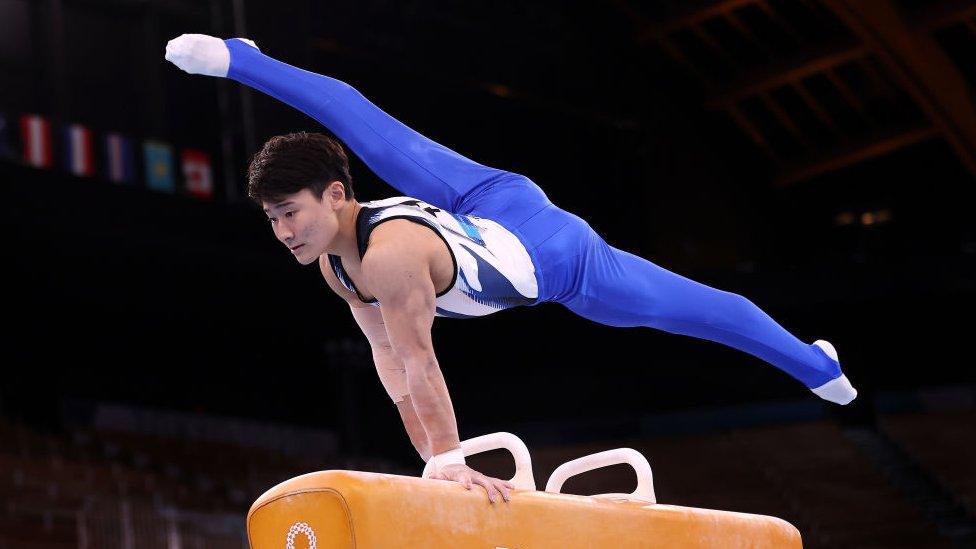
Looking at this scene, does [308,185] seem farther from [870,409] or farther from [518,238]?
[870,409]

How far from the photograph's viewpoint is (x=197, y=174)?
12586 mm

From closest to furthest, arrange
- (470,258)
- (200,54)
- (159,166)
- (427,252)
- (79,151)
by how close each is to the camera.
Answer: (427,252) < (470,258) < (200,54) < (79,151) < (159,166)

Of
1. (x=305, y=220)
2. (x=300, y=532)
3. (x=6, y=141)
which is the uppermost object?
(x=6, y=141)

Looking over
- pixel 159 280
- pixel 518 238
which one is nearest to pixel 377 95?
pixel 159 280

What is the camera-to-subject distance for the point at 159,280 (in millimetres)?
13867

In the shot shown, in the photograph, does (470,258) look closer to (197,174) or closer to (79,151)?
(79,151)

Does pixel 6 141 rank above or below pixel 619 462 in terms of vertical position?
above

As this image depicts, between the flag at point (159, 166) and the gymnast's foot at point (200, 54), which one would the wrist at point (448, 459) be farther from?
the flag at point (159, 166)

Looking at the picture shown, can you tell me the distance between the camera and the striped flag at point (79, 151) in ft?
37.4

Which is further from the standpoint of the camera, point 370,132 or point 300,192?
point 370,132

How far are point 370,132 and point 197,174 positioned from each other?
9500mm

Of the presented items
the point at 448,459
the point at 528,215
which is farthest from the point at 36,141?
the point at 448,459

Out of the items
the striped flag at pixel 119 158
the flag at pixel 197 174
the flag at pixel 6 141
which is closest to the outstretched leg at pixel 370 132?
the flag at pixel 6 141

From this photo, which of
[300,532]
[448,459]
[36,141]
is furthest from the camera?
[36,141]
